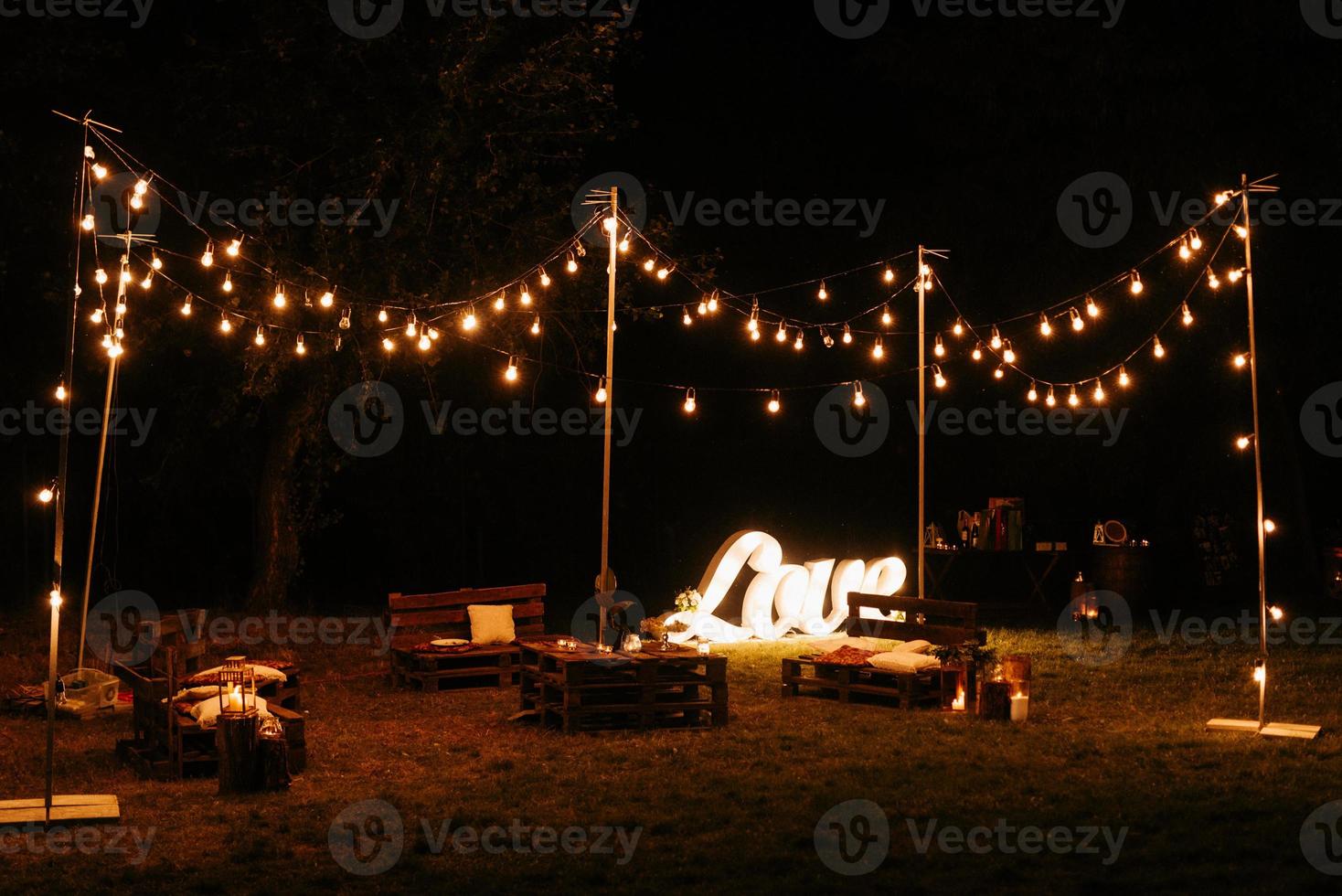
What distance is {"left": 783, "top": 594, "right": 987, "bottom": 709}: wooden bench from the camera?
10117 millimetres

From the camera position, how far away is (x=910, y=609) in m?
11.3

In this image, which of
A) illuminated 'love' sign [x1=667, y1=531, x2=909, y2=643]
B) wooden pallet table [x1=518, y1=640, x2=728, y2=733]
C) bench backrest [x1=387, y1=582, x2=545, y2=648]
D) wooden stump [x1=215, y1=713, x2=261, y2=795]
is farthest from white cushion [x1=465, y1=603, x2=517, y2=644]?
wooden stump [x1=215, y1=713, x2=261, y2=795]

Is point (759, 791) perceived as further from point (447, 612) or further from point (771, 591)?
point (771, 591)

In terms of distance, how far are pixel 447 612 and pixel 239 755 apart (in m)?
4.56

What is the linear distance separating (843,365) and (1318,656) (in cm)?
788

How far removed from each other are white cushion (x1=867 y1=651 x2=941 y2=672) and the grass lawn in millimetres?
336

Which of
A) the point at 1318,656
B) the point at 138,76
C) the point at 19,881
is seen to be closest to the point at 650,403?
the point at 138,76

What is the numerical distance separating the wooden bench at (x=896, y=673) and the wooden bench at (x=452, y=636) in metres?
2.28

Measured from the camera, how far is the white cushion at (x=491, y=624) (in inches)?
468

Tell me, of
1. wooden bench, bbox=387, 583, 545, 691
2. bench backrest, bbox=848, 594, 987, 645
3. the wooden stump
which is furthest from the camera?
wooden bench, bbox=387, 583, 545, 691

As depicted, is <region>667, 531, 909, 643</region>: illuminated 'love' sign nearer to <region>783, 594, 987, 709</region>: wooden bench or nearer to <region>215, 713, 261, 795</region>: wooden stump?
<region>783, 594, 987, 709</region>: wooden bench

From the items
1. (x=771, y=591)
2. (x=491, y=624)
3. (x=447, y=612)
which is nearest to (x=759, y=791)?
(x=491, y=624)

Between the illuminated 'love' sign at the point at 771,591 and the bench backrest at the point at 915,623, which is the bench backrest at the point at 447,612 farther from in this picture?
the bench backrest at the point at 915,623

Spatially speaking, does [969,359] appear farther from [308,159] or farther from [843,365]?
[308,159]
